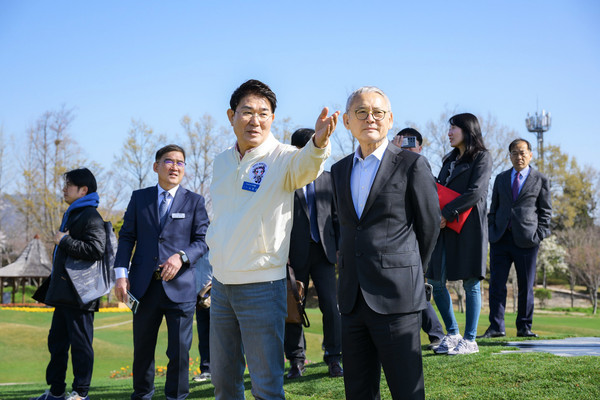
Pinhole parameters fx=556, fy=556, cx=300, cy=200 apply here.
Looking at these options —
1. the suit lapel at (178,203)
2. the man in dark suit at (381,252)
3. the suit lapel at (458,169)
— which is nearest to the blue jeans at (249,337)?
the man in dark suit at (381,252)

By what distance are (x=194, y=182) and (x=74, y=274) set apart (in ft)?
105

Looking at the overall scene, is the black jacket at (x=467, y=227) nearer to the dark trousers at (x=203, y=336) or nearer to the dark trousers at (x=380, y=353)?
the dark trousers at (x=380, y=353)

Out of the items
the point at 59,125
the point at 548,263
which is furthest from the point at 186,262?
the point at 548,263

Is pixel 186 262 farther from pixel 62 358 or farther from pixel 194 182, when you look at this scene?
pixel 194 182

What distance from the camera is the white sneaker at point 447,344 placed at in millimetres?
6238

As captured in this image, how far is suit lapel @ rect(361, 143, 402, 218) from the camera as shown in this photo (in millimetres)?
3625

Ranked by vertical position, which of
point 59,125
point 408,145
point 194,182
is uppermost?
point 59,125

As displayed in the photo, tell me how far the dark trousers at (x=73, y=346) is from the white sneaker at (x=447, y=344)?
12.8 feet

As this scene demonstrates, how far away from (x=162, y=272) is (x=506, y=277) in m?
4.88

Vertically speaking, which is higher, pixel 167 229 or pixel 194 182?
pixel 194 182

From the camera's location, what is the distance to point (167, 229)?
5.67m

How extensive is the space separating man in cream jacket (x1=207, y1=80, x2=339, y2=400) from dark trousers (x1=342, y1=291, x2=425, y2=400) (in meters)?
0.46

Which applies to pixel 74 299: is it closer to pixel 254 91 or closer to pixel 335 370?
pixel 335 370

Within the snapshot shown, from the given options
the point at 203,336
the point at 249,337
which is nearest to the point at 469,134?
the point at 249,337
